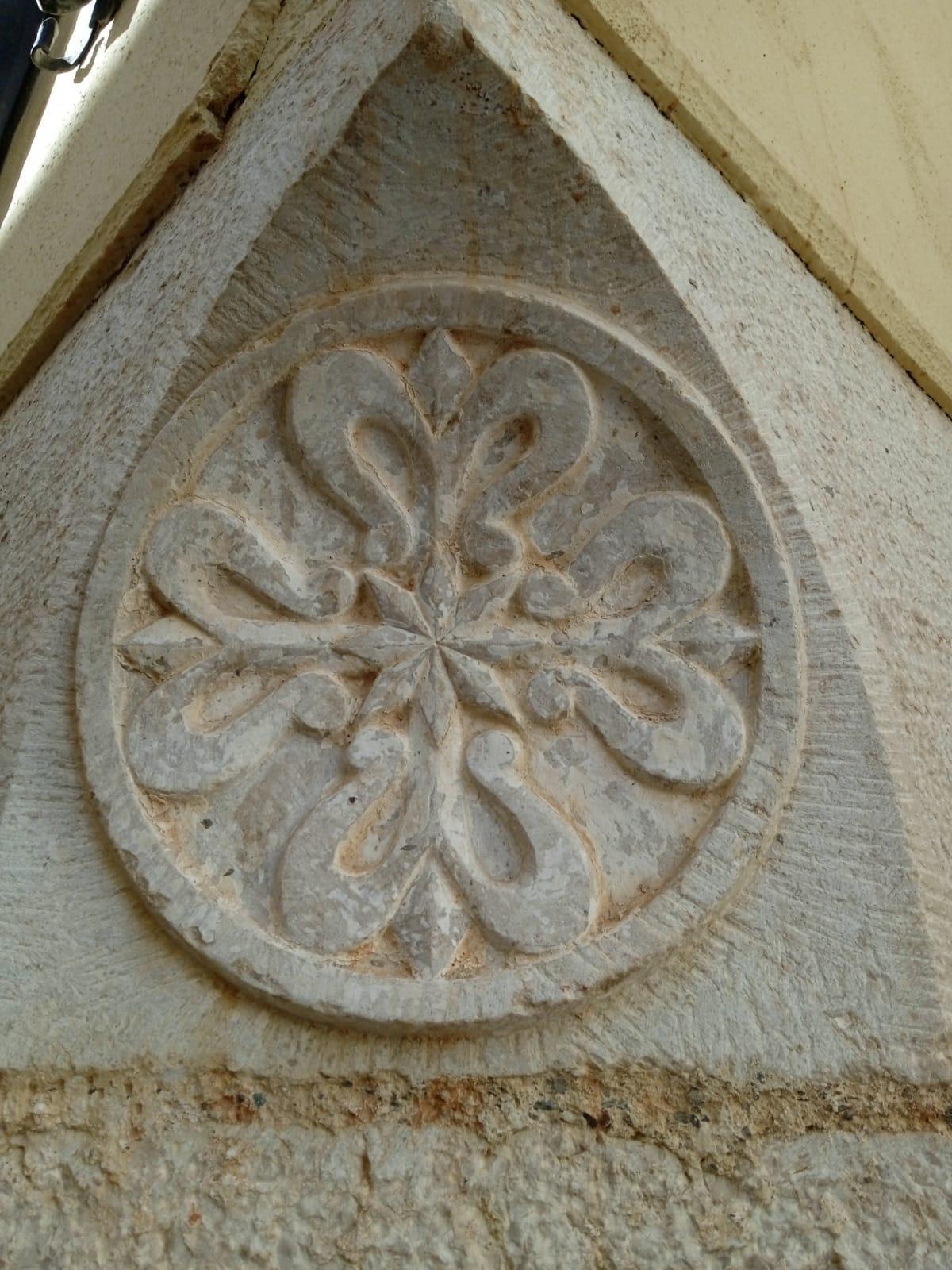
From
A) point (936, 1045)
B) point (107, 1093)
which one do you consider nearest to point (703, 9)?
point (936, 1045)

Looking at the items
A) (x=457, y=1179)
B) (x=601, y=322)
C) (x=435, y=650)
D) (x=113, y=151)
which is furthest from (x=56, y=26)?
(x=457, y=1179)

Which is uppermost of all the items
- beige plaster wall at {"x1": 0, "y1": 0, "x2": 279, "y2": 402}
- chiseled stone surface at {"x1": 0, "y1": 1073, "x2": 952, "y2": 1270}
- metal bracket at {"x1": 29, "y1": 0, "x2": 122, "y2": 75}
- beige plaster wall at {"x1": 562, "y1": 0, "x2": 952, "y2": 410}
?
beige plaster wall at {"x1": 562, "y1": 0, "x2": 952, "y2": 410}

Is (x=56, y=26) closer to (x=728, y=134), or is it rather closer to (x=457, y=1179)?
(x=728, y=134)

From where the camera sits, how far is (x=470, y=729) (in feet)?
3.39

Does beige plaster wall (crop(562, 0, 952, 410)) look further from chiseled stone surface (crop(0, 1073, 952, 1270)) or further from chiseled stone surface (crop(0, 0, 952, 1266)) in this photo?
chiseled stone surface (crop(0, 1073, 952, 1270))

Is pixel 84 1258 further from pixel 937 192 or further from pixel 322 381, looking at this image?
pixel 937 192

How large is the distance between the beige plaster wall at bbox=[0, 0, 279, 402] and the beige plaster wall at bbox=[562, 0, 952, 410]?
1.71 feet

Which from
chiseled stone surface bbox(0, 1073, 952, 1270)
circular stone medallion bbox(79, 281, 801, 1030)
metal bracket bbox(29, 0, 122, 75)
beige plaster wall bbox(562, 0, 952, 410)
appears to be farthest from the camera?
metal bracket bbox(29, 0, 122, 75)

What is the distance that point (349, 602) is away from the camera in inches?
42.4

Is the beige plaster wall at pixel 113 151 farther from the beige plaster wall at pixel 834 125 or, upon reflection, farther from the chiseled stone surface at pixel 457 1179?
the chiseled stone surface at pixel 457 1179

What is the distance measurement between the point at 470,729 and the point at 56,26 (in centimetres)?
187

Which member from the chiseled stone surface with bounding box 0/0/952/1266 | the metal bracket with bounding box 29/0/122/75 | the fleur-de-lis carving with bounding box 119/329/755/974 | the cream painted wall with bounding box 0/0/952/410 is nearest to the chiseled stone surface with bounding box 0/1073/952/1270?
the chiseled stone surface with bounding box 0/0/952/1266

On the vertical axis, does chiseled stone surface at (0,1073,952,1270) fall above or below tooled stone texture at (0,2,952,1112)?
below

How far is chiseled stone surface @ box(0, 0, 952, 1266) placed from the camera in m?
0.84
